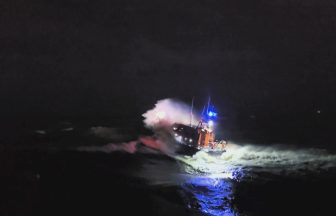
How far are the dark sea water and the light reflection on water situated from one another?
0.12 meters

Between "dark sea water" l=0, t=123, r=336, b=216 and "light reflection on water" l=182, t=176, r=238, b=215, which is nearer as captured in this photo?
"dark sea water" l=0, t=123, r=336, b=216

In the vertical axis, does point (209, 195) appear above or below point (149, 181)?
below

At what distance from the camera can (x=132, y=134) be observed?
97.3 meters

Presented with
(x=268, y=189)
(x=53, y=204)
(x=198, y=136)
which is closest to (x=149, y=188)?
(x=53, y=204)

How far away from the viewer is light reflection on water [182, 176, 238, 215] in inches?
1725

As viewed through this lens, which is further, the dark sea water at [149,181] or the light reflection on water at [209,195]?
the light reflection on water at [209,195]

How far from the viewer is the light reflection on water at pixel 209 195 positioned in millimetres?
43812

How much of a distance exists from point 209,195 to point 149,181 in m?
7.66

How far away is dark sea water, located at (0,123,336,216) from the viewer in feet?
131

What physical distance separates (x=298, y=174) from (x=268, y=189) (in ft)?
38.3

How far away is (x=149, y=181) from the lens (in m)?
52.2

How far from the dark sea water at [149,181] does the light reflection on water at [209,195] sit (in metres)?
0.12

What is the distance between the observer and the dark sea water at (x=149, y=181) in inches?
1577

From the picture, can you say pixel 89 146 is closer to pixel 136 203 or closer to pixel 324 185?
pixel 136 203
